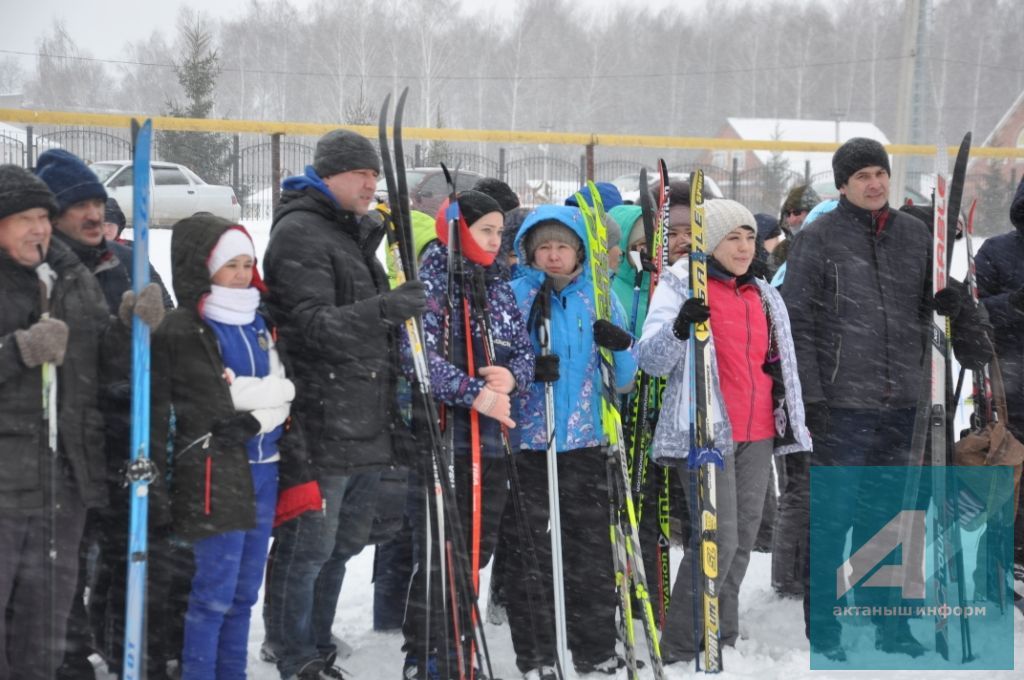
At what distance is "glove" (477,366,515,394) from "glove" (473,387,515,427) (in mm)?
25

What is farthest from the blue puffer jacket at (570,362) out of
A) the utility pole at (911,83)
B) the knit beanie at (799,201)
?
the utility pole at (911,83)

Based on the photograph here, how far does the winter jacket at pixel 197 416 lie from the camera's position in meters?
3.19

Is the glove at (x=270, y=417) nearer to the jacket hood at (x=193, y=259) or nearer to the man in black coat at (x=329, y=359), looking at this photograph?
the man in black coat at (x=329, y=359)

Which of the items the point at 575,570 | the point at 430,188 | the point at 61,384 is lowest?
the point at 575,570

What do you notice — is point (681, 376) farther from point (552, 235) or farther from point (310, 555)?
point (310, 555)

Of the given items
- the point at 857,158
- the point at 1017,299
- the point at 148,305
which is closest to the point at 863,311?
the point at 857,158

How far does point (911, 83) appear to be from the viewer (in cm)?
1166

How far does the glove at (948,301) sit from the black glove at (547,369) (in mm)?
1633

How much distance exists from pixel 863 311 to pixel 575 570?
62.4 inches

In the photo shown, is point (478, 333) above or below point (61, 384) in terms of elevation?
above

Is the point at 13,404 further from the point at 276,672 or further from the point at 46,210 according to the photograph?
the point at 276,672

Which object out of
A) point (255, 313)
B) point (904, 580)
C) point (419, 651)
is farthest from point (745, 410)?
point (255, 313)

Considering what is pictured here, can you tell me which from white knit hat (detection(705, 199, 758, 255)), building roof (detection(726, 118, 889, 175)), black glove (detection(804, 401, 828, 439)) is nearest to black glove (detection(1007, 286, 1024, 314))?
black glove (detection(804, 401, 828, 439))

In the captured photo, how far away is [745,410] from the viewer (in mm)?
3955
